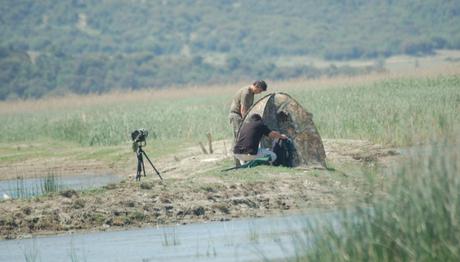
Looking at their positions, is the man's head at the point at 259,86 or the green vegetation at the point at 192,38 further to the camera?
the green vegetation at the point at 192,38

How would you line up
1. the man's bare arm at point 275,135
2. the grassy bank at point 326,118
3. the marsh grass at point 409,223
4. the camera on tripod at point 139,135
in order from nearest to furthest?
the marsh grass at point 409,223 → the man's bare arm at point 275,135 → the camera on tripod at point 139,135 → the grassy bank at point 326,118

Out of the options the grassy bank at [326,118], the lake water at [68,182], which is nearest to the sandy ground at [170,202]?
the grassy bank at [326,118]

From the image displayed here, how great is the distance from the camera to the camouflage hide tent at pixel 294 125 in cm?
2219

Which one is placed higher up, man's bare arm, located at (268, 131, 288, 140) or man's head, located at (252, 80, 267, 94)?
man's head, located at (252, 80, 267, 94)

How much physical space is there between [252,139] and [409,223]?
10931 millimetres

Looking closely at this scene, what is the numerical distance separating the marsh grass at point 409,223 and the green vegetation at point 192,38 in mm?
83864

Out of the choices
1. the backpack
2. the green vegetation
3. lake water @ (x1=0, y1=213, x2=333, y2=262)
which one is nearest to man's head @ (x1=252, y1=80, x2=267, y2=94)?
the backpack

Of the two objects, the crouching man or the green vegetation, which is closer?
the crouching man

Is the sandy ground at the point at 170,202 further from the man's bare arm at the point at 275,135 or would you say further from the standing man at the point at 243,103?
the standing man at the point at 243,103

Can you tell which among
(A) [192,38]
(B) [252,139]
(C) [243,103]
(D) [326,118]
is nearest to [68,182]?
(D) [326,118]

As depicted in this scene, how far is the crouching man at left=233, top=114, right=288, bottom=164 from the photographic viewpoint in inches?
839

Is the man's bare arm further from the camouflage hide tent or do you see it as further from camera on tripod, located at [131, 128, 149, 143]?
camera on tripod, located at [131, 128, 149, 143]

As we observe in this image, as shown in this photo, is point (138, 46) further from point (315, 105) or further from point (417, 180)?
point (417, 180)

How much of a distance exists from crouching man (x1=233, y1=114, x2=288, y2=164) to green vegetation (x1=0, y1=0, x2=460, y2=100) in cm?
7307
